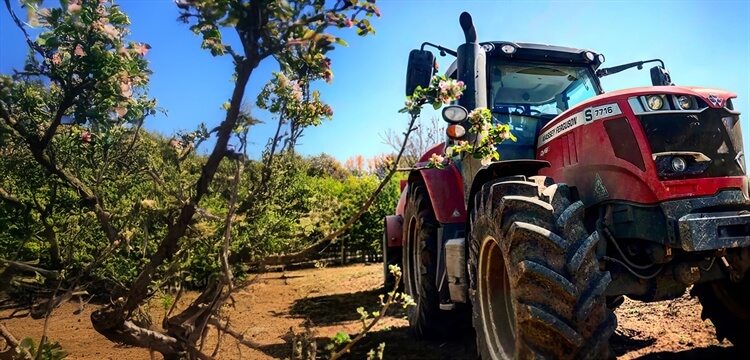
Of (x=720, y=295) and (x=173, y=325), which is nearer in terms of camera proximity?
(x=173, y=325)

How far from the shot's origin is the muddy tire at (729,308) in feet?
10.6

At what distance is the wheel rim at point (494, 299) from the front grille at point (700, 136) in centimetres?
112

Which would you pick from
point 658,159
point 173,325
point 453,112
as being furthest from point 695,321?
point 173,325

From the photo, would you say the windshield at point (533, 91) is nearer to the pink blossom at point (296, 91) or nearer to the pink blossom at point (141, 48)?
the pink blossom at point (296, 91)

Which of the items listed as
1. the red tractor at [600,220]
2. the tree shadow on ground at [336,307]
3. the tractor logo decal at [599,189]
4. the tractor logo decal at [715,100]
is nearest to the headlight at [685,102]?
the red tractor at [600,220]

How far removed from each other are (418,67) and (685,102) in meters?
1.71

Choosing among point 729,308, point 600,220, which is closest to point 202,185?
point 600,220

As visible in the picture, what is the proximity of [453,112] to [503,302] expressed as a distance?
1.33 m

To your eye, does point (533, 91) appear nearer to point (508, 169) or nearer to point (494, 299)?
point (508, 169)

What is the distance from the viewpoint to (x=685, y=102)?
110 inches

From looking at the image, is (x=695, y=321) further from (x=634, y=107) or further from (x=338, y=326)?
(x=338, y=326)

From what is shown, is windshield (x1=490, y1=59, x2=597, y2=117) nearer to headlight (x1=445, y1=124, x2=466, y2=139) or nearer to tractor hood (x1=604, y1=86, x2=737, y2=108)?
headlight (x1=445, y1=124, x2=466, y2=139)

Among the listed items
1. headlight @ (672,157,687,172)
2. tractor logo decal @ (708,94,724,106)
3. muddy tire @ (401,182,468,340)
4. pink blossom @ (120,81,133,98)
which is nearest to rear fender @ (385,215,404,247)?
muddy tire @ (401,182,468,340)

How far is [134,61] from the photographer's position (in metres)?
2.46
